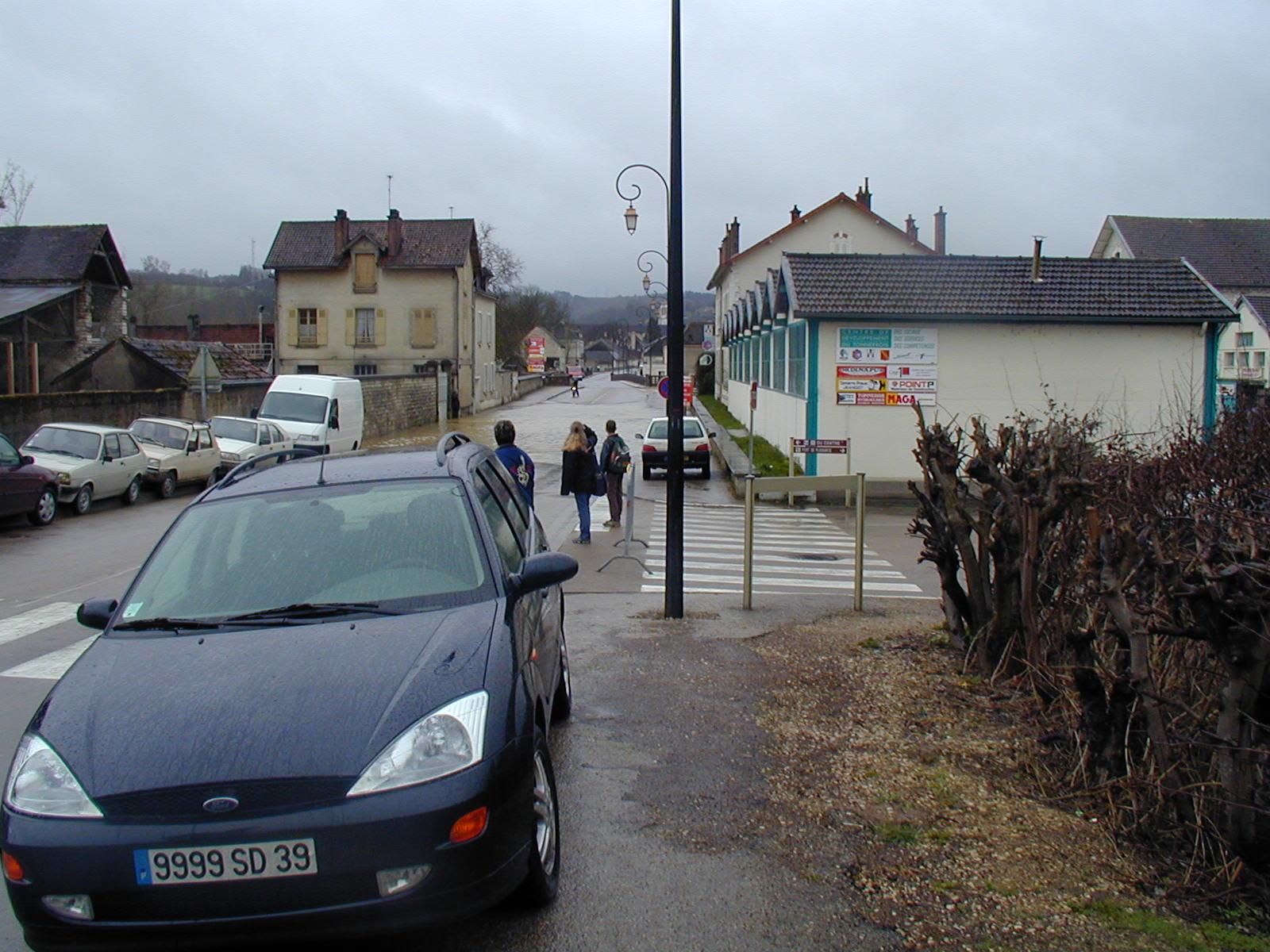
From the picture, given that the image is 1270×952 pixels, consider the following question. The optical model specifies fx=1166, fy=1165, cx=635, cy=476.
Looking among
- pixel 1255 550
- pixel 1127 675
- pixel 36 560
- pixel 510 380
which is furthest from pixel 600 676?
pixel 510 380

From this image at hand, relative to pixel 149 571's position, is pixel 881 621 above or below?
below

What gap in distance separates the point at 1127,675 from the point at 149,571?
4.13 metres

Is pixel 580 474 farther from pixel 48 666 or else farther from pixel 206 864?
pixel 206 864

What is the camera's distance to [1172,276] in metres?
23.8

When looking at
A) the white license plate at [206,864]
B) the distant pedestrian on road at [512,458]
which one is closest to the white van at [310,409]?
the distant pedestrian on road at [512,458]

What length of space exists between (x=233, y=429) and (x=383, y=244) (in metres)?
33.4

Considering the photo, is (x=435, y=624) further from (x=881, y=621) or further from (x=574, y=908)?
(x=881, y=621)

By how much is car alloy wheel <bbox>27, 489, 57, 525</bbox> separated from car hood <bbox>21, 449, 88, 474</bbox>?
1.17 metres

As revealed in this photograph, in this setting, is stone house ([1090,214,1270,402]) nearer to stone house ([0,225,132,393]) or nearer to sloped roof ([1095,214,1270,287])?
sloped roof ([1095,214,1270,287])

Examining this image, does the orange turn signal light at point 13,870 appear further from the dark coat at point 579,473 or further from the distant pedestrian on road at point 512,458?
the dark coat at point 579,473

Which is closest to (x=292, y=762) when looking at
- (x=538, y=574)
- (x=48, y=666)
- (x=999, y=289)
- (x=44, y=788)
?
(x=44, y=788)

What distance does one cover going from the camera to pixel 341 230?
196 ft

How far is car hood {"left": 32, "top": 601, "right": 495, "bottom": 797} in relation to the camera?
139 inches

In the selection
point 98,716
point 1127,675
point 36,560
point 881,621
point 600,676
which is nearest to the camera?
point 98,716
